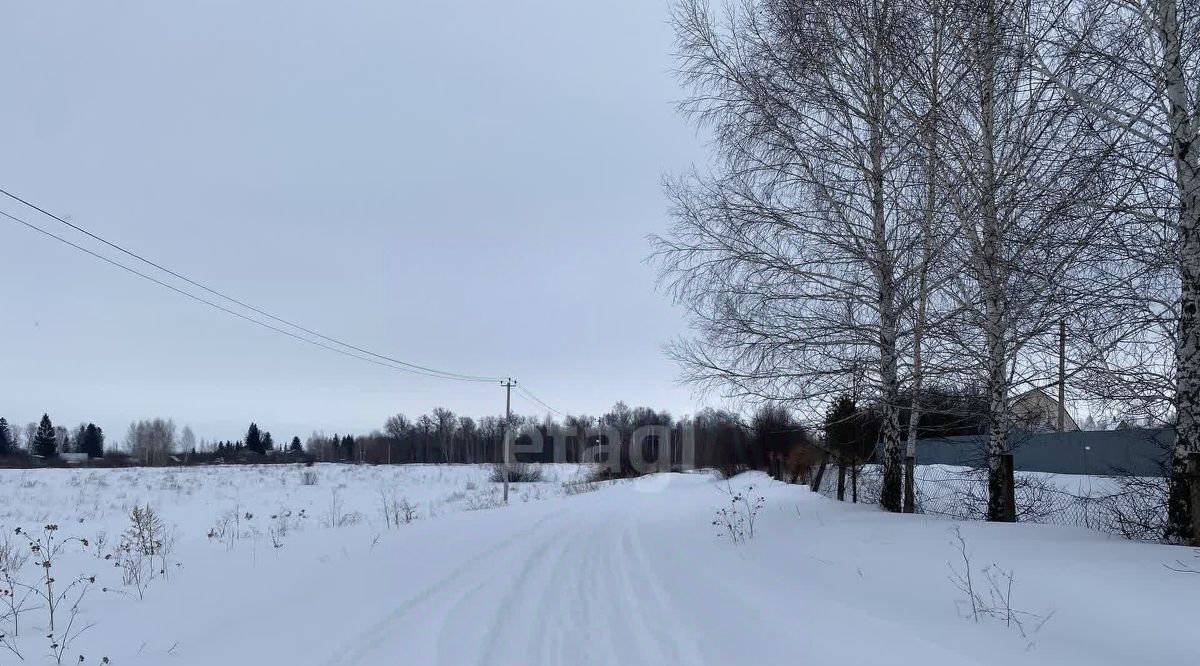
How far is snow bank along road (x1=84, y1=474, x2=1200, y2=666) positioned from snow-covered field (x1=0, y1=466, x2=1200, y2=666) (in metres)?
0.02

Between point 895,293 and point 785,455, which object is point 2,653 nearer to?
point 895,293

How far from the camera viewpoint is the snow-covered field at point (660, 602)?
4.43m

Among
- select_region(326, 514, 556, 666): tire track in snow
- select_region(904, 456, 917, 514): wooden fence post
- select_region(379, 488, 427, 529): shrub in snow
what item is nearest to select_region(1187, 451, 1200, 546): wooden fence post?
select_region(904, 456, 917, 514): wooden fence post

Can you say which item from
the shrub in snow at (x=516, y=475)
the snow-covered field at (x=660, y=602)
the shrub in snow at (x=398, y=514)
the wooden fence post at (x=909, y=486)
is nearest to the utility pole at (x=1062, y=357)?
the snow-covered field at (x=660, y=602)

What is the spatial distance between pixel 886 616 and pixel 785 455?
32.8 m

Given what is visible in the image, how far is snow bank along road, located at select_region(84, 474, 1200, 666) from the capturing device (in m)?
4.38

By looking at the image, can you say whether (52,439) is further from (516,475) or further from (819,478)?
(819,478)

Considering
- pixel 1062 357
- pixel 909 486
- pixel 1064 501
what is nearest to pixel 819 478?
pixel 1064 501

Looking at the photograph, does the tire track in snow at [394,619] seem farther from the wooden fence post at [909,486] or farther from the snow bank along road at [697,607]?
the wooden fence post at [909,486]

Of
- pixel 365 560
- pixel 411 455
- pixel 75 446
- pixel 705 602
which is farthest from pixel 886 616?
pixel 75 446

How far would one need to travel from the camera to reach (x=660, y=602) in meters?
6.30

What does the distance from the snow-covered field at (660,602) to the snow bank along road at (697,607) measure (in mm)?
22

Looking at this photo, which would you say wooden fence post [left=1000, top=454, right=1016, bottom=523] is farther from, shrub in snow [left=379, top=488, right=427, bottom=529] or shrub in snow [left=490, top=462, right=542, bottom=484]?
shrub in snow [left=490, top=462, right=542, bottom=484]

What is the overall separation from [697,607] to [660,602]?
1.33 ft
